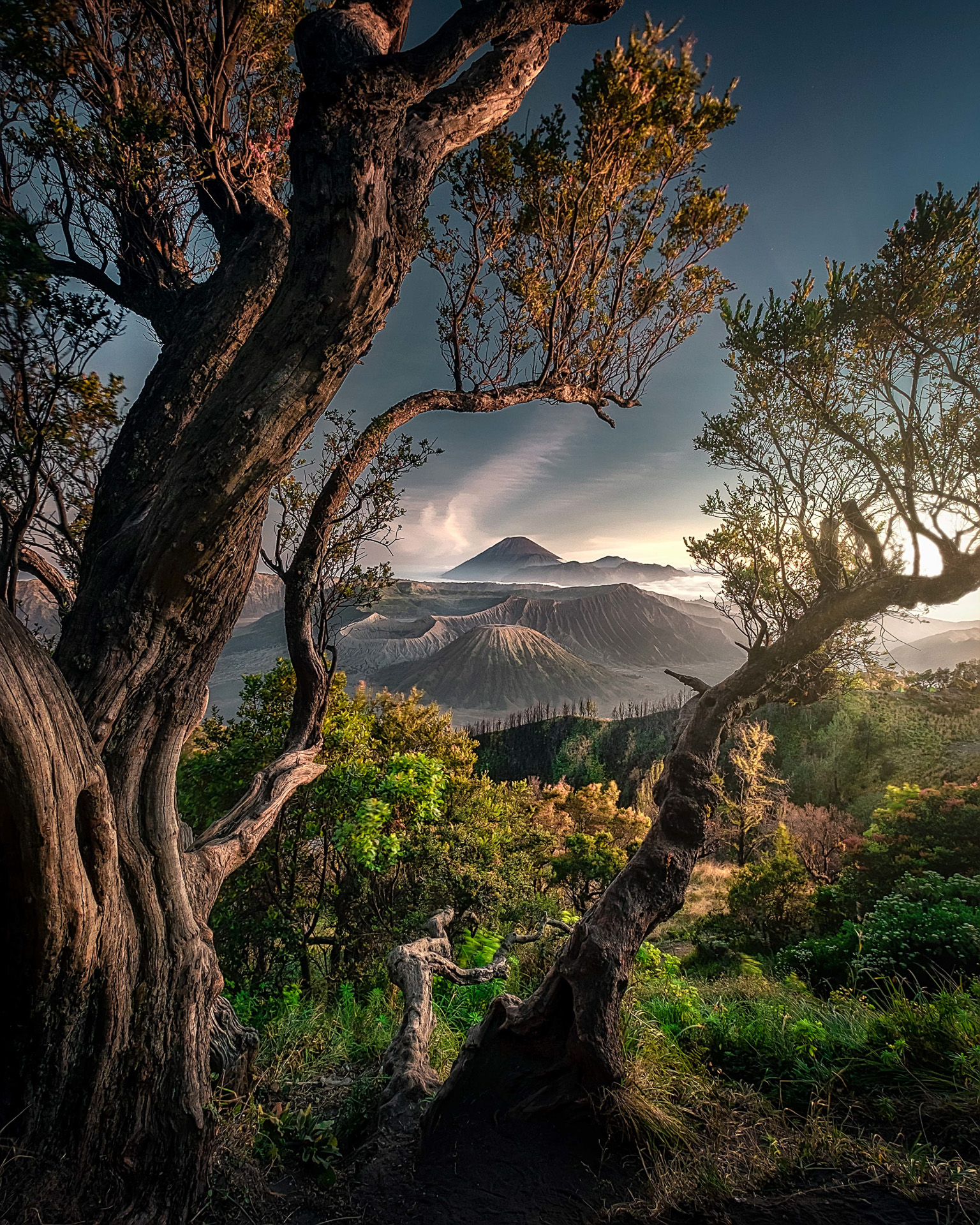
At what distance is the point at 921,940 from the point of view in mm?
5711

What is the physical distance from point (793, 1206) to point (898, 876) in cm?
1028

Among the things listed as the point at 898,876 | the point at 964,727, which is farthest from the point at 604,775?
the point at 898,876

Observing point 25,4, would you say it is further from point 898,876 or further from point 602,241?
point 898,876

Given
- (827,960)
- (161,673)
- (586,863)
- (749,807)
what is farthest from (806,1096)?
(749,807)

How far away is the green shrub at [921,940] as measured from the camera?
548 centimetres

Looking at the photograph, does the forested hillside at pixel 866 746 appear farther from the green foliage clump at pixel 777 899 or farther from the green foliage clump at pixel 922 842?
the green foliage clump at pixel 777 899

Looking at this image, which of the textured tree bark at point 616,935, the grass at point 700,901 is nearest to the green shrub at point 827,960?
the grass at point 700,901

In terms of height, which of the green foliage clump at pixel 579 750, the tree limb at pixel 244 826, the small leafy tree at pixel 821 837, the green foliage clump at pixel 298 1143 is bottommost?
the green foliage clump at pixel 579 750

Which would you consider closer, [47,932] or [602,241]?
[47,932]

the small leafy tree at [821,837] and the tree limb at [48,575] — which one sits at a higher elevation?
the tree limb at [48,575]

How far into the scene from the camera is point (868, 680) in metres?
4.88

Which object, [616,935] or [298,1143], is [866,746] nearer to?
[616,935]

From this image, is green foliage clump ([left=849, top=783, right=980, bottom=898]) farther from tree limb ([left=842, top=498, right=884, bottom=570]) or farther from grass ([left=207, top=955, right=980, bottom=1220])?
tree limb ([left=842, top=498, right=884, bottom=570])

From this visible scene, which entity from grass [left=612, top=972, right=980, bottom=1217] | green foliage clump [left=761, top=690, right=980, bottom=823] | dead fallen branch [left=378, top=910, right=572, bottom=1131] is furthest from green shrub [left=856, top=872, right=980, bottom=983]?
green foliage clump [left=761, top=690, right=980, bottom=823]
